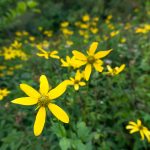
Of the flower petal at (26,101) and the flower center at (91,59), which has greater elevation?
the flower center at (91,59)

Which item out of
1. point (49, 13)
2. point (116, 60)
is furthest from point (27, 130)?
point (49, 13)

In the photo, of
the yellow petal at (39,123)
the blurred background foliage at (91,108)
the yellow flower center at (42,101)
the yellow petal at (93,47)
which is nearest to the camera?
the yellow petal at (39,123)

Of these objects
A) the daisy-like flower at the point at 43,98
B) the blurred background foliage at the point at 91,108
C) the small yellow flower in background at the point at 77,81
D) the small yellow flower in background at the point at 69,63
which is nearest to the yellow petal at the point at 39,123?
the daisy-like flower at the point at 43,98

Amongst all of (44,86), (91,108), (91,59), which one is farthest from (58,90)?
(91,108)

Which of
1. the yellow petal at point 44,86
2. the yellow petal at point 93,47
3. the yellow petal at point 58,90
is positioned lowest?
the yellow petal at point 58,90

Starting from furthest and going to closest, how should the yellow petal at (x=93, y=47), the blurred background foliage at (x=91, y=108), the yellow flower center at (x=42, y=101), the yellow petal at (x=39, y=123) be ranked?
the blurred background foliage at (x=91, y=108), the yellow petal at (x=93, y=47), the yellow flower center at (x=42, y=101), the yellow petal at (x=39, y=123)

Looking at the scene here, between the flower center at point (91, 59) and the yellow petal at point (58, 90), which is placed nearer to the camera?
the yellow petal at point (58, 90)

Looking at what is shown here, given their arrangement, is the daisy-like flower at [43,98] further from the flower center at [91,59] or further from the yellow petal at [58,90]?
the flower center at [91,59]

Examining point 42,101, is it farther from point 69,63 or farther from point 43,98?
point 69,63

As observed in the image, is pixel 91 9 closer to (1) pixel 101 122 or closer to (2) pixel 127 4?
(2) pixel 127 4

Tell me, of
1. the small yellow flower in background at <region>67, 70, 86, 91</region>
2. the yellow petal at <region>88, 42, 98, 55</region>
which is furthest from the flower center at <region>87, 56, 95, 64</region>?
the small yellow flower in background at <region>67, 70, 86, 91</region>

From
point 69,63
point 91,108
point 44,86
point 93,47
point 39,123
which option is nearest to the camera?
point 39,123
